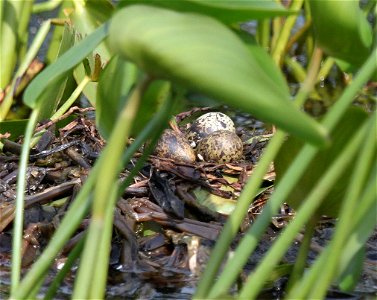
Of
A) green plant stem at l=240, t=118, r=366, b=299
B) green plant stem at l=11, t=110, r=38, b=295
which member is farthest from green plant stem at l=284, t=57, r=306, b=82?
green plant stem at l=240, t=118, r=366, b=299

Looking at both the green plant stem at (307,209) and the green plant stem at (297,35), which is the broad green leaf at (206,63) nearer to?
the green plant stem at (307,209)

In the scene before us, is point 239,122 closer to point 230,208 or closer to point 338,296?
→ point 230,208

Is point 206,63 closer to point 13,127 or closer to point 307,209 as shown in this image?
point 307,209

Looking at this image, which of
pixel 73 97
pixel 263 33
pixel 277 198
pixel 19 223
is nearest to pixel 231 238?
pixel 277 198

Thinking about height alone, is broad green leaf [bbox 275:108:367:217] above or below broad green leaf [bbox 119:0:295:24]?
below

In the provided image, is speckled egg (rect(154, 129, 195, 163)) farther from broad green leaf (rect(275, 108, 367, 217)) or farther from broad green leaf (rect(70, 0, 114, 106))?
broad green leaf (rect(275, 108, 367, 217))


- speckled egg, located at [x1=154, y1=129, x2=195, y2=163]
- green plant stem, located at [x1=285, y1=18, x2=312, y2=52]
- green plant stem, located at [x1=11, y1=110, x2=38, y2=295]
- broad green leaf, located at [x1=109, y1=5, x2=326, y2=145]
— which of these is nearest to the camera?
broad green leaf, located at [x1=109, y1=5, x2=326, y2=145]
